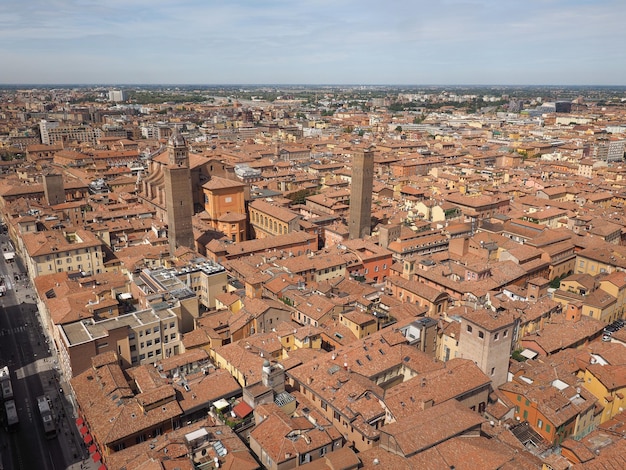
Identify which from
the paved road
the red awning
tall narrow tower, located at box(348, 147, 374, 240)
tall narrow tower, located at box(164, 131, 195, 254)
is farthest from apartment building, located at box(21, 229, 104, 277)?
the red awning

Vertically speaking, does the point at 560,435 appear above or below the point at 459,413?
below

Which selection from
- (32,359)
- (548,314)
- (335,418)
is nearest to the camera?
(335,418)

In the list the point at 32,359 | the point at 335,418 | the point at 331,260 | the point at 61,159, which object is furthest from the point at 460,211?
the point at 61,159

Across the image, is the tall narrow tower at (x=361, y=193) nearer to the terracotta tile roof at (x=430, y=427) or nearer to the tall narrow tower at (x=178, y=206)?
the tall narrow tower at (x=178, y=206)

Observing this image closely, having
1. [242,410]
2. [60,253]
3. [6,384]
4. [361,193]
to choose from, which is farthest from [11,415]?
[361,193]

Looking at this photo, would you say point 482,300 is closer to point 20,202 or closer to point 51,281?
point 51,281

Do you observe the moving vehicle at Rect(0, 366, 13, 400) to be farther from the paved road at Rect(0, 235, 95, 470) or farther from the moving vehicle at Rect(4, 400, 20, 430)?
the moving vehicle at Rect(4, 400, 20, 430)
